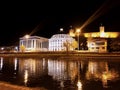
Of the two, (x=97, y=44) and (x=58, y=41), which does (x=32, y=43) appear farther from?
(x=97, y=44)

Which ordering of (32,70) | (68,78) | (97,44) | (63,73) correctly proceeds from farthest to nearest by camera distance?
1. (97,44)
2. (32,70)
3. (63,73)
4. (68,78)

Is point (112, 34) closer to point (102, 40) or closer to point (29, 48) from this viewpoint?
point (102, 40)

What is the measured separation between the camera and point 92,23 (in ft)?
342

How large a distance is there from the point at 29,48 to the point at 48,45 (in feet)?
32.7

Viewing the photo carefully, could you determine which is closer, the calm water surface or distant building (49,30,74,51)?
the calm water surface

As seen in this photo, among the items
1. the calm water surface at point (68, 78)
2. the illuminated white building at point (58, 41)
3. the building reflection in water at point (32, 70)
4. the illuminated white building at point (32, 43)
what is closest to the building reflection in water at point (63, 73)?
the calm water surface at point (68, 78)

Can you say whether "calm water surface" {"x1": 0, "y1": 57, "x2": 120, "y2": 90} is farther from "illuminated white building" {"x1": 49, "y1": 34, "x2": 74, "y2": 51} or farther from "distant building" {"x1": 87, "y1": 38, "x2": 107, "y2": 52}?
"illuminated white building" {"x1": 49, "y1": 34, "x2": 74, "y2": 51}

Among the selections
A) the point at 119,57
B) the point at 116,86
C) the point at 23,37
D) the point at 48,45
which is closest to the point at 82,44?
the point at 48,45

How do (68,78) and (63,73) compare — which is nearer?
(68,78)

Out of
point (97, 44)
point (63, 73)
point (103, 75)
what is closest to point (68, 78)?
point (103, 75)

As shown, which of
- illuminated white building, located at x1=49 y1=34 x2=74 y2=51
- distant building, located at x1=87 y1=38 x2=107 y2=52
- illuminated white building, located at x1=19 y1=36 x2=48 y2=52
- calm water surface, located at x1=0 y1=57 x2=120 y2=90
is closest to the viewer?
calm water surface, located at x1=0 y1=57 x2=120 y2=90

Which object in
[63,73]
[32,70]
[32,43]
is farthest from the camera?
[32,43]

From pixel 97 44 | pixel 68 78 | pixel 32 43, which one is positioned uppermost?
pixel 32 43

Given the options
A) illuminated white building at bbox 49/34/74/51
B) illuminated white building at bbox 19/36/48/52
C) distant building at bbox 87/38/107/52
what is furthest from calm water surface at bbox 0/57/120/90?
illuminated white building at bbox 49/34/74/51
